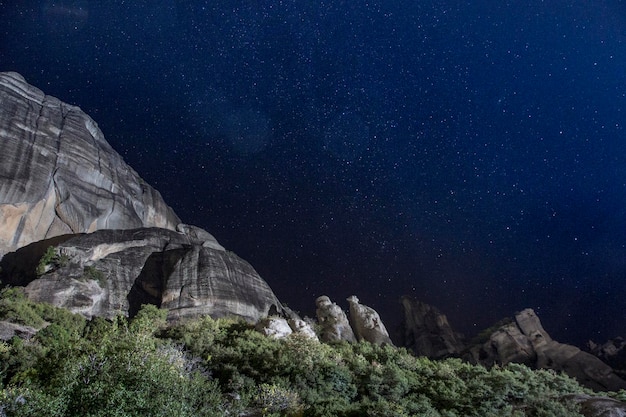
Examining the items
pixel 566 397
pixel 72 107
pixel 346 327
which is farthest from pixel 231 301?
pixel 72 107

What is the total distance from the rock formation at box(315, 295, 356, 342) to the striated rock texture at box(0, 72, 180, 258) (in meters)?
26.1

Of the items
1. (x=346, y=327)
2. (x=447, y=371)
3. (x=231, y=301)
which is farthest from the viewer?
(x=346, y=327)

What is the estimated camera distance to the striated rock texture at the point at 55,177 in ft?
138

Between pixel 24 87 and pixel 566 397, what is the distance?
6807 cm

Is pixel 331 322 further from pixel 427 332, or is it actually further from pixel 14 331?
pixel 427 332

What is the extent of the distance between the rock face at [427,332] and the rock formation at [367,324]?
101ft

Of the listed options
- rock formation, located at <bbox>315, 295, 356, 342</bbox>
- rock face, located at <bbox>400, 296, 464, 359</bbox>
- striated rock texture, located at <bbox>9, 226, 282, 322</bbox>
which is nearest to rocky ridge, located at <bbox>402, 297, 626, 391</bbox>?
rock face, located at <bbox>400, 296, 464, 359</bbox>

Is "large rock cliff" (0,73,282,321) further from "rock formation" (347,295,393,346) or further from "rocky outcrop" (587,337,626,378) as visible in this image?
"rocky outcrop" (587,337,626,378)

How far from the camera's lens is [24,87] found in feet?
182

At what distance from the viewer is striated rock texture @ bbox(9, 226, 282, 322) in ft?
122

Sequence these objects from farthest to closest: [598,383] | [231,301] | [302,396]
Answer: [598,383]
[231,301]
[302,396]

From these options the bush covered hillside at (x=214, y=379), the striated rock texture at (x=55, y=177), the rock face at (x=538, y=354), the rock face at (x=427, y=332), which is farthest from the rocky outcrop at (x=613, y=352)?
the striated rock texture at (x=55, y=177)

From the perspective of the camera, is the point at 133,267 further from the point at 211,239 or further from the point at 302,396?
the point at 302,396

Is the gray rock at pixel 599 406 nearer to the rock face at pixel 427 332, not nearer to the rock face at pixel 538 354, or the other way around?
the rock face at pixel 538 354
